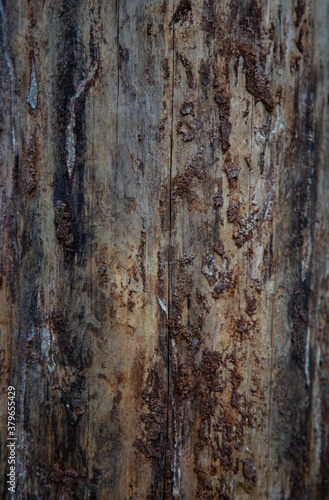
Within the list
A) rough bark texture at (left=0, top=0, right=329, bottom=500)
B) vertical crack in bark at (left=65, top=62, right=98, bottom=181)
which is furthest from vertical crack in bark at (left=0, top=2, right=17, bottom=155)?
vertical crack in bark at (left=65, top=62, right=98, bottom=181)

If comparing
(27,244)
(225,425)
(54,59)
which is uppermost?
(54,59)

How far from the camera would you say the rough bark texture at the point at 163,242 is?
133cm

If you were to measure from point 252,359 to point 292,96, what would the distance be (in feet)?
3.53

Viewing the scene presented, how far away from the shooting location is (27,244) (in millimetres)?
1392

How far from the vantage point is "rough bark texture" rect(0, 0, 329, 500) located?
4.35 ft

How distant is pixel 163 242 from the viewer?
1.35 metres

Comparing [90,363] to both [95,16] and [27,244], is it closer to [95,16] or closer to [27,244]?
[27,244]

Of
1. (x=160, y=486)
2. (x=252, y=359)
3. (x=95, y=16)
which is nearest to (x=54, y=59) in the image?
(x=95, y=16)
